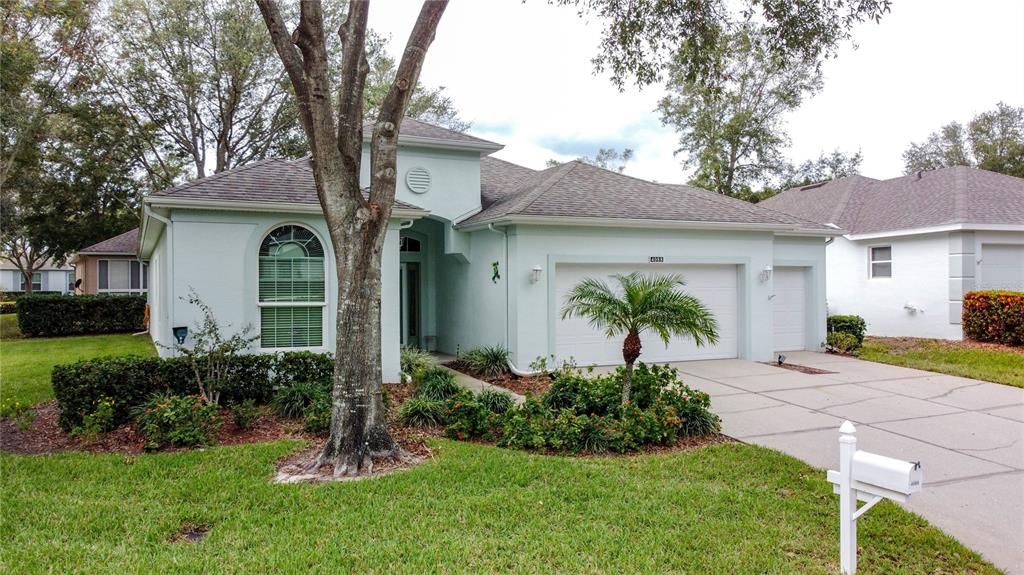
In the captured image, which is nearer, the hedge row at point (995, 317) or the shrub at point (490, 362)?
the shrub at point (490, 362)

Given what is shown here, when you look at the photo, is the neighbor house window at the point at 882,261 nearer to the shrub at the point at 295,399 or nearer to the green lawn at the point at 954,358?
the green lawn at the point at 954,358

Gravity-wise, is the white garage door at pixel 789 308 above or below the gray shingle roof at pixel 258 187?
below

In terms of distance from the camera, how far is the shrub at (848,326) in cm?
1377

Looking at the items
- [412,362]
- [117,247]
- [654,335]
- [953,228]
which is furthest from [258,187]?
[117,247]

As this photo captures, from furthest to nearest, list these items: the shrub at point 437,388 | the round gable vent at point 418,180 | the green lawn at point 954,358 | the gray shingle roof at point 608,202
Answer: the round gable vent at point 418,180 → the gray shingle roof at point 608,202 → the green lawn at point 954,358 → the shrub at point 437,388

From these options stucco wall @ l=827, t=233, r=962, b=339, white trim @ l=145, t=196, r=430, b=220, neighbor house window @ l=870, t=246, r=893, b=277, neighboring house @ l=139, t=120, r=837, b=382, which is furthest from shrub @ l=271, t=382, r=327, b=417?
neighbor house window @ l=870, t=246, r=893, b=277

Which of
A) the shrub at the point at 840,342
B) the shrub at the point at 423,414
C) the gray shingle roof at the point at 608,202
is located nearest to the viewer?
the shrub at the point at 423,414

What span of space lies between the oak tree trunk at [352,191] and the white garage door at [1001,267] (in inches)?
605

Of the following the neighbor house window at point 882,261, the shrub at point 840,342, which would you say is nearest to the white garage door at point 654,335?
the shrub at point 840,342

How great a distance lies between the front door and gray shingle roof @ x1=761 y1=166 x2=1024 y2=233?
12423 millimetres

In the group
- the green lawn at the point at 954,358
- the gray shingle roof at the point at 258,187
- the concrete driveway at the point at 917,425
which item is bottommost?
the concrete driveway at the point at 917,425

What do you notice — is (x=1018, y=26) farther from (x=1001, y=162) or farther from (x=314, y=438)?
(x=1001, y=162)

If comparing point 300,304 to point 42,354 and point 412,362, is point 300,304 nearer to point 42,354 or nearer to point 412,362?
point 412,362

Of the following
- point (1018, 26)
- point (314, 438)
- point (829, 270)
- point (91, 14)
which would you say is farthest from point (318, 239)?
point (91, 14)
